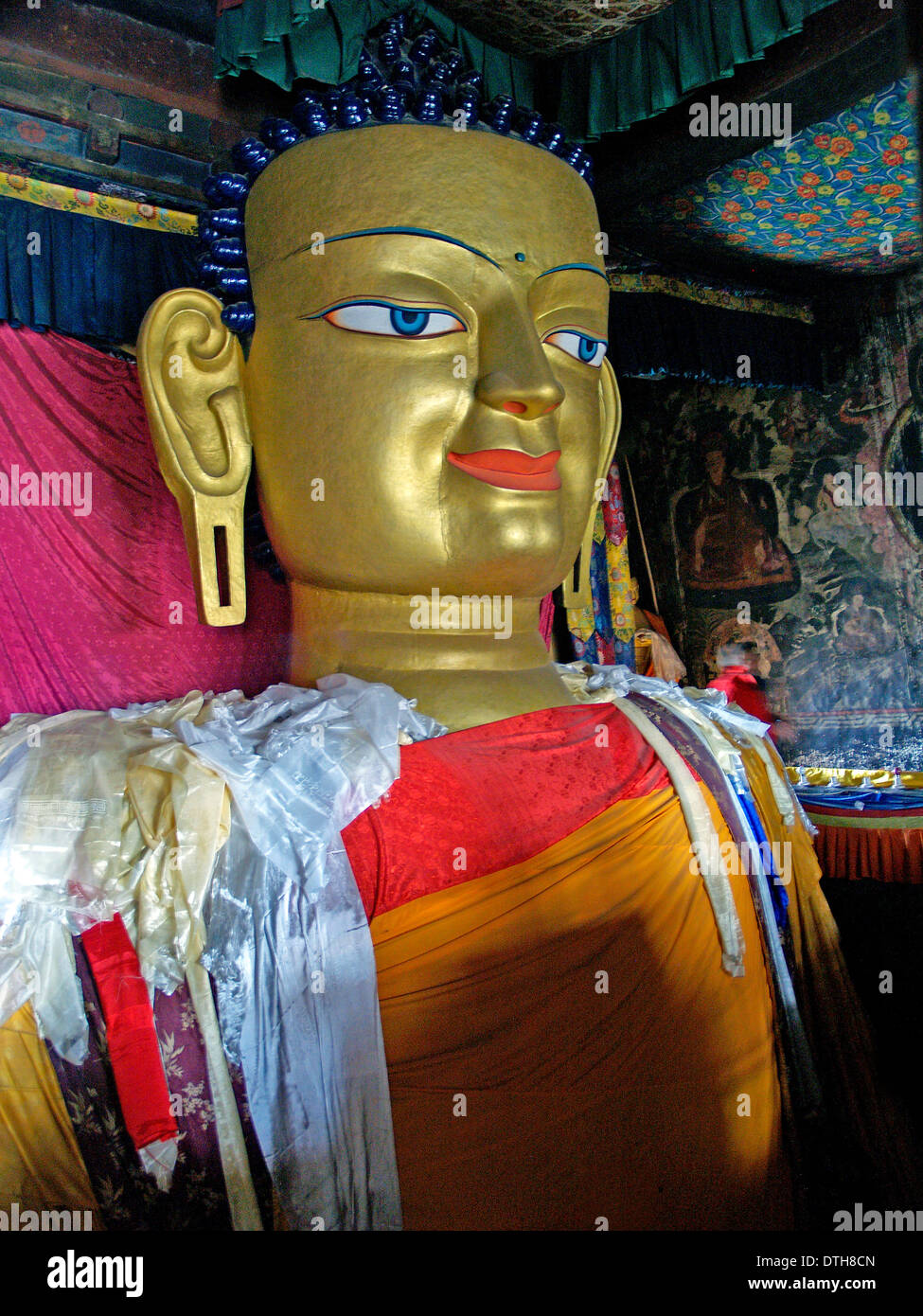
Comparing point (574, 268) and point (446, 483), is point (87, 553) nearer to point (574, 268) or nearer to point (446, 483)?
point (446, 483)

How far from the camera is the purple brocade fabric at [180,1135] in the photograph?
1.59m

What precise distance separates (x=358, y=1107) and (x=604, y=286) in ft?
6.06

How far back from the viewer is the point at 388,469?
2055 mm

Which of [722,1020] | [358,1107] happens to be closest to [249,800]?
[358,1107]

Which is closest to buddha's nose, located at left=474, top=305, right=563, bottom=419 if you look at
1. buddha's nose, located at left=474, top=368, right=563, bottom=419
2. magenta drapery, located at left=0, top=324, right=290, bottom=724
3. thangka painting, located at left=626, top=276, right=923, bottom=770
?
buddha's nose, located at left=474, top=368, right=563, bottom=419

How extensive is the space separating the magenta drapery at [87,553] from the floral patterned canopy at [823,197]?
6.96 feet

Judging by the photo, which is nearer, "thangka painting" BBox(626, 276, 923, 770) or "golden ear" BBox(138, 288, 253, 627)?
"golden ear" BBox(138, 288, 253, 627)

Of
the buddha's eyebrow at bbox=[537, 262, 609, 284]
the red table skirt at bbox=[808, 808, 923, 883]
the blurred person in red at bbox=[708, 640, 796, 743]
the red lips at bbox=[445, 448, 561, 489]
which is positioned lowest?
the red table skirt at bbox=[808, 808, 923, 883]

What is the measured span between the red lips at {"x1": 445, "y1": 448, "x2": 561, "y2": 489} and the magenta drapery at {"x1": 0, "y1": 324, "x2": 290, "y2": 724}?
3.22 ft

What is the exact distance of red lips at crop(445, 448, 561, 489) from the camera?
80.9 inches

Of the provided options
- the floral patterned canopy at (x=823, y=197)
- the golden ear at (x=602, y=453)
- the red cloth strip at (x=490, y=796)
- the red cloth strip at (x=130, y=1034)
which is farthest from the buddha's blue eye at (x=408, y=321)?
the floral patterned canopy at (x=823, y=197)

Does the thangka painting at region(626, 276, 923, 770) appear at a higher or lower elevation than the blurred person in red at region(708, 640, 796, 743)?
higher

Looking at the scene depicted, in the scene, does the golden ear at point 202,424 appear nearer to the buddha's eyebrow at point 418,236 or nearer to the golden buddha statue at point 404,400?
the golden buddha statue at point 404,400

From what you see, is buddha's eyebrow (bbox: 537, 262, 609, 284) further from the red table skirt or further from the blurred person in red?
the blurred person in red
